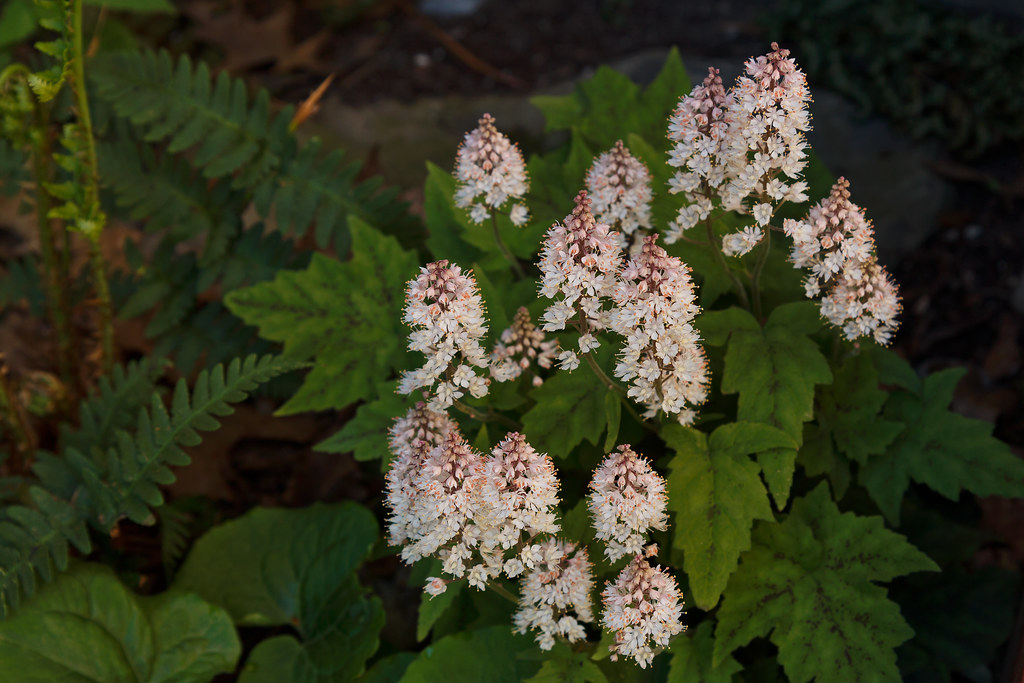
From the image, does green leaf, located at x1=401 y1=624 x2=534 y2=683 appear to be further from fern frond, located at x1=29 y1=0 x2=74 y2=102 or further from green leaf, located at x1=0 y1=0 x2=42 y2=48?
green leaf, located at x1=0 y1=0 x2=42 y2=48

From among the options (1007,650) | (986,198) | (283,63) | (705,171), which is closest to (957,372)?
(1007,650)

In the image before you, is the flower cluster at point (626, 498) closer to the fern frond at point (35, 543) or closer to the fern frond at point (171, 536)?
the fern frond at point (35, 543)

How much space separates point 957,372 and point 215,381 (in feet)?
7.66

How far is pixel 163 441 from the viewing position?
2.61 m

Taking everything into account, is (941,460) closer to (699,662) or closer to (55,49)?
(699,662)

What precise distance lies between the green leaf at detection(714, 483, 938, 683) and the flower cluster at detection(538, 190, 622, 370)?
0.87 meters

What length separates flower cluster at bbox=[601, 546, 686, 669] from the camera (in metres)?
1.93

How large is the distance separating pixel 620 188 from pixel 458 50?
11.4ft

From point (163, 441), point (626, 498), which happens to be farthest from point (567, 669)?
point (163, 441)

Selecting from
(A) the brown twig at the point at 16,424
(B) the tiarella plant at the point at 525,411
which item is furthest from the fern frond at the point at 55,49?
A: (A) the brown twig at the point at 16,424

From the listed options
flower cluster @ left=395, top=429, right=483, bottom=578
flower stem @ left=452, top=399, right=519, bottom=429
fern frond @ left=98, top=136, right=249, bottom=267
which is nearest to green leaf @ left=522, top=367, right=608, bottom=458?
flower stem @ left=452, top=399, right=519, bottom=429

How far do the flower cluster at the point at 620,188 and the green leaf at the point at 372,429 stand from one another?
805mm

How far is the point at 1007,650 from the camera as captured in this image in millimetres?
2738

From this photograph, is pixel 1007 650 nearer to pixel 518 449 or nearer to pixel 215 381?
pixel 518 449
